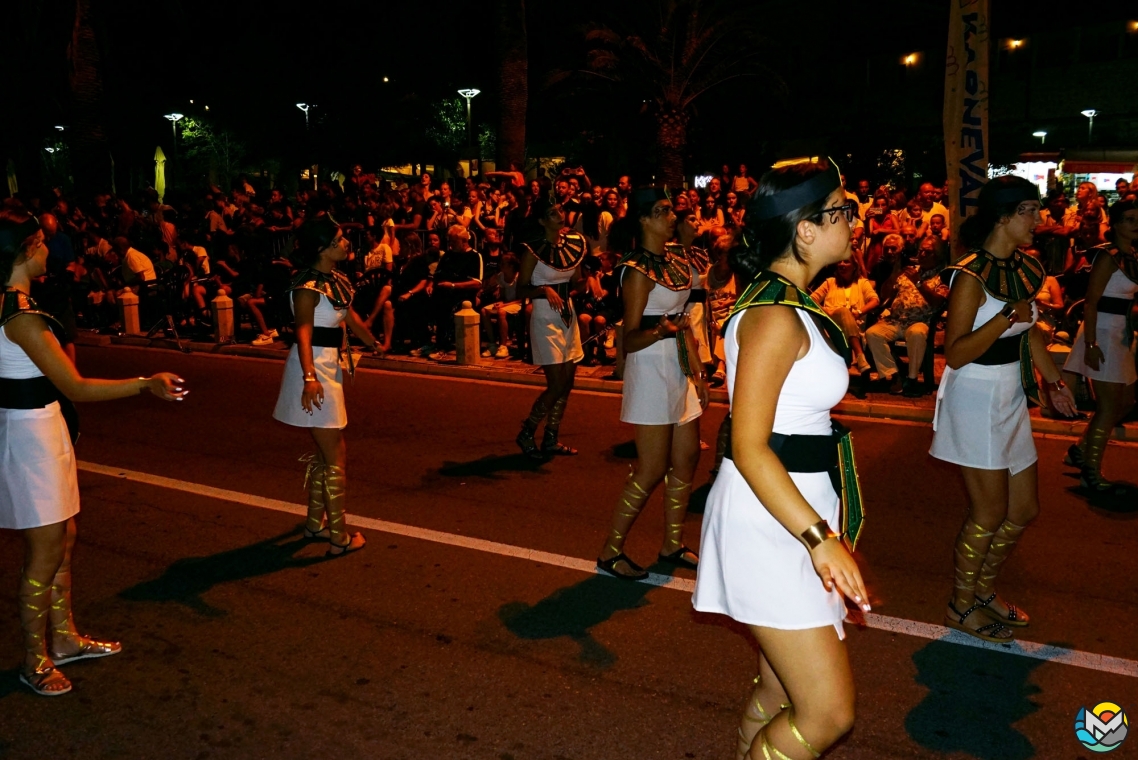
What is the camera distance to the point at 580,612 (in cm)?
555

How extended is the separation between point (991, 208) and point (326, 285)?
12.1 ft

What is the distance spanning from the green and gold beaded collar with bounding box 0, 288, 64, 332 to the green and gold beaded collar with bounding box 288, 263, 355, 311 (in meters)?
1.91

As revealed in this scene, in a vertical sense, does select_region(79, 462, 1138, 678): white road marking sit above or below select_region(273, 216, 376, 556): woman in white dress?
below

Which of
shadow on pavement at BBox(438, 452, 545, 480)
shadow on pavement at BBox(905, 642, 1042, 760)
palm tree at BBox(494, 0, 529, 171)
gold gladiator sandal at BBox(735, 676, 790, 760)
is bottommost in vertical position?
shadow on pavement at BBox(905, 642, 1042, 760)

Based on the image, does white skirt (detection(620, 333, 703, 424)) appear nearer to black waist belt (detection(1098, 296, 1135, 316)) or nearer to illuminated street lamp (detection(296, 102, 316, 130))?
black waist belt (detection(1098, 296, 1135, 316))

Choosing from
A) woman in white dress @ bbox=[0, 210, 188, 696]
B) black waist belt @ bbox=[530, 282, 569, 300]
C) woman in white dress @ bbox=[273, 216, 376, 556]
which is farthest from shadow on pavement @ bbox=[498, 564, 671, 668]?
black waist belt @ bbox=[530, 282, 569, 300]

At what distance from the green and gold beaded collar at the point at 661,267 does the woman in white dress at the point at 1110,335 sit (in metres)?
2.99

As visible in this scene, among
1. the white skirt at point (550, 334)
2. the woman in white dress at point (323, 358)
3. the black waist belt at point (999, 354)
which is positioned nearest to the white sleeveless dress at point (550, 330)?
the white skirt at point (550, 334)

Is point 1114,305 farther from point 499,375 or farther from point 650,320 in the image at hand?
point 499,375

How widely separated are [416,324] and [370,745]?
1119 centimetres

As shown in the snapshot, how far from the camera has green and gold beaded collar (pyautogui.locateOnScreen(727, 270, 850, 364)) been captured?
2.98 metres

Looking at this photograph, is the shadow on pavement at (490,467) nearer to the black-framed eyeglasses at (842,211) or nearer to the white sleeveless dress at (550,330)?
the white sleeveless dress at (550,330)

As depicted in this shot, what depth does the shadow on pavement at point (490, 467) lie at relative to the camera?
27.7 ft

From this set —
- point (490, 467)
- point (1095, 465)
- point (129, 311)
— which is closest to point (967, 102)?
point (1095, 465)
